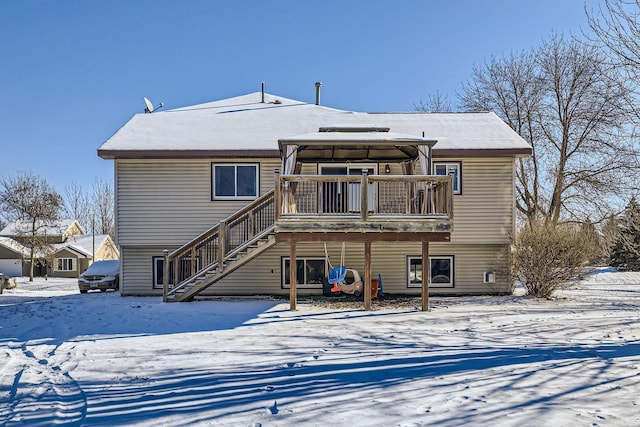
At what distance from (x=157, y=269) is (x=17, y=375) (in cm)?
919

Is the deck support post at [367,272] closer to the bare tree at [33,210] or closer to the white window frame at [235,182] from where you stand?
the white window frame at [235,182]

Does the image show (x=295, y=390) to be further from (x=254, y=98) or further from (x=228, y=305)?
(x=254, y=98)

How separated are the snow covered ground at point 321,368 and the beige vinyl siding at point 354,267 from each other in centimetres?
360

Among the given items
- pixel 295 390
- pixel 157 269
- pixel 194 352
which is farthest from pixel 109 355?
pixel 157 269

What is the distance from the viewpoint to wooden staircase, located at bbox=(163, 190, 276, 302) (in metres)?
13.1

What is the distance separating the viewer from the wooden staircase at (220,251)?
13.1 meters

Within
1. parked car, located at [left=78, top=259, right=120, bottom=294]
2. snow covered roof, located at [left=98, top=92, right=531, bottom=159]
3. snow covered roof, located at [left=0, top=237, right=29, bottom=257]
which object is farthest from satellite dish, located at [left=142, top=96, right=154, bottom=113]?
snow covered roof, located at [left=0, top=237, right=29, bottom=257]

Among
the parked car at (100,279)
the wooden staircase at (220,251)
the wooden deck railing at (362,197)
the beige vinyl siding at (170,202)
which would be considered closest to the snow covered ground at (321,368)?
the wooden staircase at (220,251)

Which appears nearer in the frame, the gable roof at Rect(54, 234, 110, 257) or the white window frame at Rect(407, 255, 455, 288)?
the white window frame at Rect(407, 255, 455, 288)

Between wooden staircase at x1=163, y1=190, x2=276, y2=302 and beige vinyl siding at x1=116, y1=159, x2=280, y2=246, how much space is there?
3.43 ft

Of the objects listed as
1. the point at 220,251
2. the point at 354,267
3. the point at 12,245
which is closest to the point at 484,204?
the point at 354,267

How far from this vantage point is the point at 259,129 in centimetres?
1678

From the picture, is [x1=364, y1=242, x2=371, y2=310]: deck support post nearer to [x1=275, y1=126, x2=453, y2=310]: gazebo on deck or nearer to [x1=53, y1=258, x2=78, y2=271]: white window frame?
[x1=275, y1=126, x2=453, y2=310]: gazebo on deck

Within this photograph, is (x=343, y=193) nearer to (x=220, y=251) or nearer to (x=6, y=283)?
(x=220, y=251)
